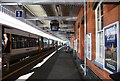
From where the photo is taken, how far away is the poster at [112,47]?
12.6 feet

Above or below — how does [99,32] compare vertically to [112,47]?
above

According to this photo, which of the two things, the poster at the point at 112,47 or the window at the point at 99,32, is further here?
the window at the point at 99,32

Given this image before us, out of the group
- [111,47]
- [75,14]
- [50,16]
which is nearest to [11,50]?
[50,16]

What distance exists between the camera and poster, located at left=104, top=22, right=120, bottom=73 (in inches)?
151

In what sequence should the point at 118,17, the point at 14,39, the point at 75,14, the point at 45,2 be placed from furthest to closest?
the point at 75,14 → the point at 14,39 → the point at 45,2 → the point at 118,17

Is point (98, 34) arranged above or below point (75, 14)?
below

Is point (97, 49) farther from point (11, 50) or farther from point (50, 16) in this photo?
point (50, 16)

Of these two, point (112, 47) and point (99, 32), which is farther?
point (99, 32)

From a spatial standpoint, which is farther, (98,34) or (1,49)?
(1,49)

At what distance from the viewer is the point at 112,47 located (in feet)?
13.5

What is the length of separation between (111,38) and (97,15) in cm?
332

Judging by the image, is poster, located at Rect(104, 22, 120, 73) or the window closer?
poster, located at Rect(104, 22, 120, 73)

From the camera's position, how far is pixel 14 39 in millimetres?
13789

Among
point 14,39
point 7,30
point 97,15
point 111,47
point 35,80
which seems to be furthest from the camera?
point 14,39
